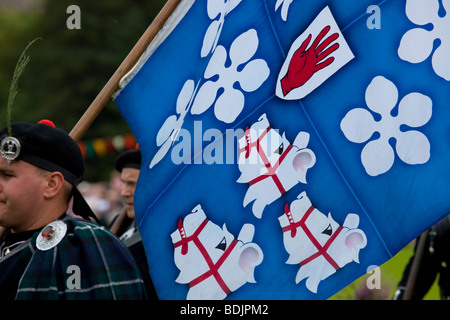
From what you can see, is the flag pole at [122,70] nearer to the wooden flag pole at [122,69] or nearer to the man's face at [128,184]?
the wooden flag pole at [122,69]

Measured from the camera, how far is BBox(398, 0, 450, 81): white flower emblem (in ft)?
11.9

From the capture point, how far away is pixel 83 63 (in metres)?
32.7

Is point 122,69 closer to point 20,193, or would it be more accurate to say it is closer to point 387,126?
point 20,193

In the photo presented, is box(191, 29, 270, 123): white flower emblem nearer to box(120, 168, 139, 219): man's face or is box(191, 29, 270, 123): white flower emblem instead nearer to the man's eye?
the man's eye

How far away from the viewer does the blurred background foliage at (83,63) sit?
103 ft

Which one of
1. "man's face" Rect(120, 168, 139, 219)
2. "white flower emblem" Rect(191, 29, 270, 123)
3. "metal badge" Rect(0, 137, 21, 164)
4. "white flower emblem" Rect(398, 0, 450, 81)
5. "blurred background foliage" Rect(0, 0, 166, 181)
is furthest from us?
"blurred background foliage" Rect(0, 0, 166, 181)

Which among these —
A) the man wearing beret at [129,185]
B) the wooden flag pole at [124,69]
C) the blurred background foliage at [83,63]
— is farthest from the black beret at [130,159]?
the blurred background foliage at [83,63]

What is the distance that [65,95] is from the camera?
1277 inches

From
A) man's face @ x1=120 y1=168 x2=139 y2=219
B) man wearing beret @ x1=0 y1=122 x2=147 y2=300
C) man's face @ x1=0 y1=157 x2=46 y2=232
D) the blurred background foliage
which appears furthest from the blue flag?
the blurred background foliage

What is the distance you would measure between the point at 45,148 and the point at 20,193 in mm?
203

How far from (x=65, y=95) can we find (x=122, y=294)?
2969cm

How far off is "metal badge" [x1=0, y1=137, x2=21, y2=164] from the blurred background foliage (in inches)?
1054

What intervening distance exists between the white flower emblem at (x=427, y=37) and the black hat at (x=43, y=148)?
1419 mm

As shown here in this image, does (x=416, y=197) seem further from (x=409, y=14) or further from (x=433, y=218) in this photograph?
(x=409, y=14)
